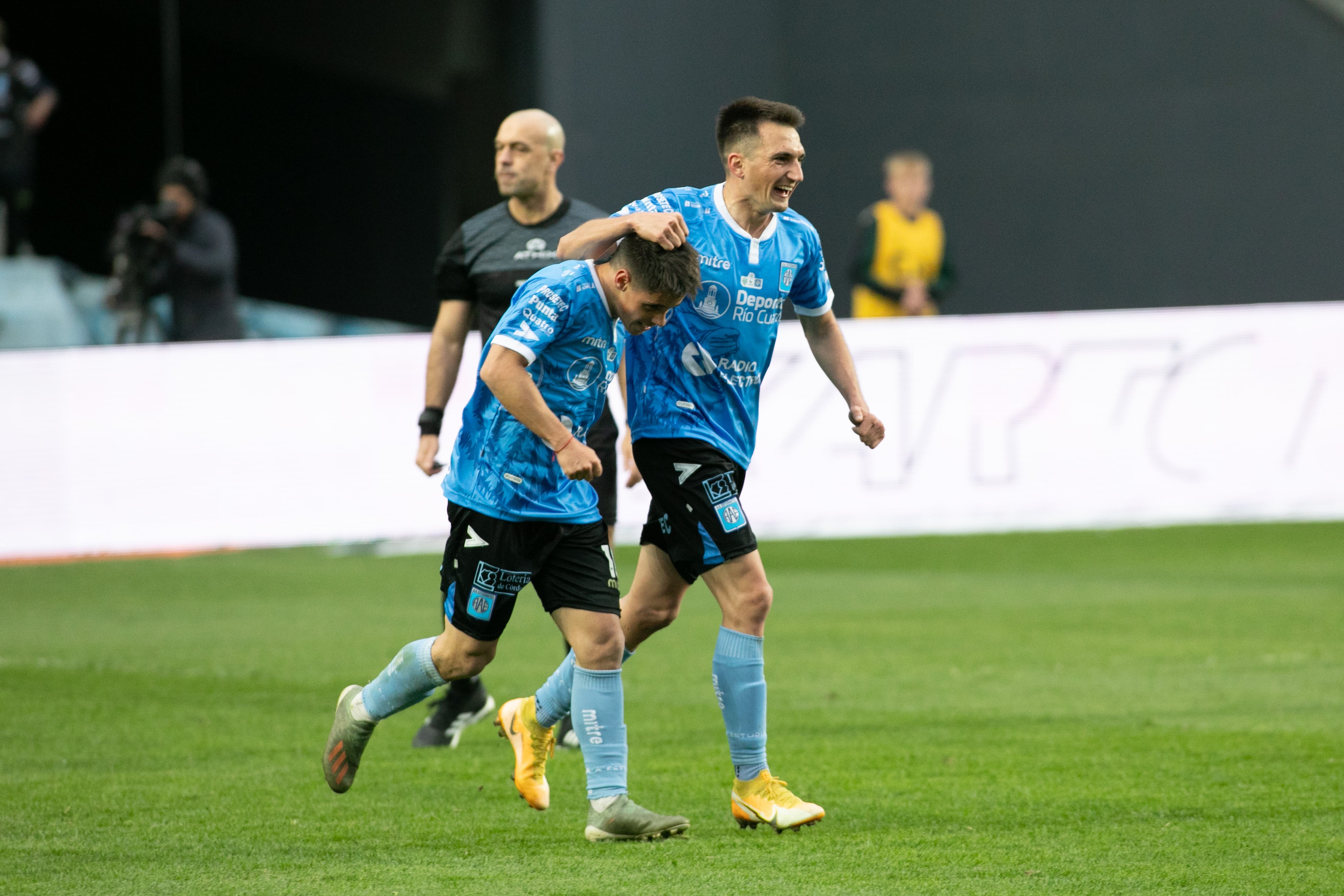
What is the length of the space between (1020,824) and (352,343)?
8.40m

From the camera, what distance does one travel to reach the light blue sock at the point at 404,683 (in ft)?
16.4

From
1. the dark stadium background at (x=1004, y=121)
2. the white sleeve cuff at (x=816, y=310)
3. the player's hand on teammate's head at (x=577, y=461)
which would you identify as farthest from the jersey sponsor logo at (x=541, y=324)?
the dark stadium background at (x=1004, y=121)

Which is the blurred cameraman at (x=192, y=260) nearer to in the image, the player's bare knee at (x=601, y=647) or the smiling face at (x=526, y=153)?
the smiling face at (x=526, y=153)

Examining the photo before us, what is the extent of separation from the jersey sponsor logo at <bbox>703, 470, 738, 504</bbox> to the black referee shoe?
1677 millimetres

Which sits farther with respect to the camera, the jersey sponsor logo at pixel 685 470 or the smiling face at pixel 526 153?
the smiling face at pixel 526 153

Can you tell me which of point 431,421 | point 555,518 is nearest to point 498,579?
point 555,518

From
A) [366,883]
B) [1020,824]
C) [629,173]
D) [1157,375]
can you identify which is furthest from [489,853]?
[629,173]

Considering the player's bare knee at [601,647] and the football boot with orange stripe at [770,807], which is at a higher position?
the player's bare knee at [601,647]

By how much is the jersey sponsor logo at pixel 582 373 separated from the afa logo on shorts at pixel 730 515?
1.81 ft

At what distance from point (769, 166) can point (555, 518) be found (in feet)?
3.85

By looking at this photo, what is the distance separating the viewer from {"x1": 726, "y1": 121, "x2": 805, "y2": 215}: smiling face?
5125mm

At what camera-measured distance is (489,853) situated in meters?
4.71

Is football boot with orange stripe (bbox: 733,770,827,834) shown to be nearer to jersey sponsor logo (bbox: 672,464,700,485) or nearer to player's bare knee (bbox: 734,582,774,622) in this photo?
player's bare knee (bbox: 734,582,774,622)

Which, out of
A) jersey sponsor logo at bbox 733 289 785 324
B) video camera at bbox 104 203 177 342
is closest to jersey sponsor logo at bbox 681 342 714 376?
jersey sponsor logo at bbox 733 289 785 324
